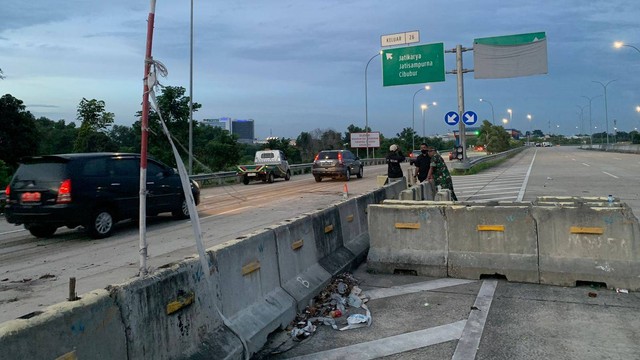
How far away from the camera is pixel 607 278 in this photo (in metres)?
6.09

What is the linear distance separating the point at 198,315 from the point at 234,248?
0.81 metres

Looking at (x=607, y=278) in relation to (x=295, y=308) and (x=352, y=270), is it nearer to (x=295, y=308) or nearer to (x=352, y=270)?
(x=352, y=270)

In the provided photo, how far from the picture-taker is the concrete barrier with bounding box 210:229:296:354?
176 inches

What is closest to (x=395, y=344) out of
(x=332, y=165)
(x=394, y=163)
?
(x=394, y=163)

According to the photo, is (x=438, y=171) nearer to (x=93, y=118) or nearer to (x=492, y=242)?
(x=492, y=242)

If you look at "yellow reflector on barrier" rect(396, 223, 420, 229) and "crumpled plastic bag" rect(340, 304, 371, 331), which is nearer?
"crumpled plastic bag" rect(340, 304, 371, 331)

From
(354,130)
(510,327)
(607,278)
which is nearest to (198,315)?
(510,327)

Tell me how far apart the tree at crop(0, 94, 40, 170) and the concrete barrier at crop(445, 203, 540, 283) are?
116 ft

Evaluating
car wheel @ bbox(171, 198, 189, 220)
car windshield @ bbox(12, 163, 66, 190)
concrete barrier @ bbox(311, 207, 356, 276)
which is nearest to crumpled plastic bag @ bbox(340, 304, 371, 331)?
concrete barrier @ bbox(311, 207, 356, 276)

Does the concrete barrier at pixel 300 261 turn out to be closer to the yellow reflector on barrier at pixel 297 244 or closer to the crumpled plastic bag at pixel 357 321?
the yellow reflector on barrier at pixel 297 244

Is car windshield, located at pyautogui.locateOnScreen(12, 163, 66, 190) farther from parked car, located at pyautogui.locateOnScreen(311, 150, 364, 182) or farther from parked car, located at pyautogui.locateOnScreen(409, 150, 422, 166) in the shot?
parked car, located at pyautogui.locateOnScreen(311, 150, 364, 182)

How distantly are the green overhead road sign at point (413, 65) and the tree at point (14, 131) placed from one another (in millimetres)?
26118

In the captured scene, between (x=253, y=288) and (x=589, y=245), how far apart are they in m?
4.32

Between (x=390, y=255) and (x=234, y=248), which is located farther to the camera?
(x=390, y=255)
